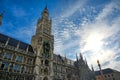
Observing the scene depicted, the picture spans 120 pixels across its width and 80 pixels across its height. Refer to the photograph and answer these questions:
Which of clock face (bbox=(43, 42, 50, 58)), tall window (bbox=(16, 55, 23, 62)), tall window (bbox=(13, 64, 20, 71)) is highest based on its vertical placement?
clock face (bbox=(43, 42, 50, 58))

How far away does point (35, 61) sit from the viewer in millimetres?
44344

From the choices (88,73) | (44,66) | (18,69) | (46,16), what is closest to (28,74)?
(18,69)

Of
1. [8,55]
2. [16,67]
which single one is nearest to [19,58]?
[16,67]

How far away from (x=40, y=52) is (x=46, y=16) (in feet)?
83.8

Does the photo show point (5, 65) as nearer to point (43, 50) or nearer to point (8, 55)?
point (8, 55)

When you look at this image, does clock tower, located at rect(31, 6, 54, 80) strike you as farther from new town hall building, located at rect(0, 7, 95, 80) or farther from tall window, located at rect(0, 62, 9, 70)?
tall window, located at rect(0, 62, 9, 70)

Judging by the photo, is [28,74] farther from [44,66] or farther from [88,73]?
[88,73]

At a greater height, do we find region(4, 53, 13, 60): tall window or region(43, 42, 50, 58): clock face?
region(43, 42, 50, 58): clock face

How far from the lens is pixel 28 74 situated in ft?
131

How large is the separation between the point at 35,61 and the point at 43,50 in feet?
22.2

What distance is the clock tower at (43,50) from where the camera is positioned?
1713 inches

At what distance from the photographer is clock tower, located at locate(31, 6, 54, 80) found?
43500 mm

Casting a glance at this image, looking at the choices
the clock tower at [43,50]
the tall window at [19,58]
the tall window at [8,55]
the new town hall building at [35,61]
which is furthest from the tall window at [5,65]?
the clock tower at [43,50]

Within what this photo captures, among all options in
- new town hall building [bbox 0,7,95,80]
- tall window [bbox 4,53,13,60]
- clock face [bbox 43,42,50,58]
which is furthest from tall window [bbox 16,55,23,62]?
clock face [bbox 43,42,50,58]
